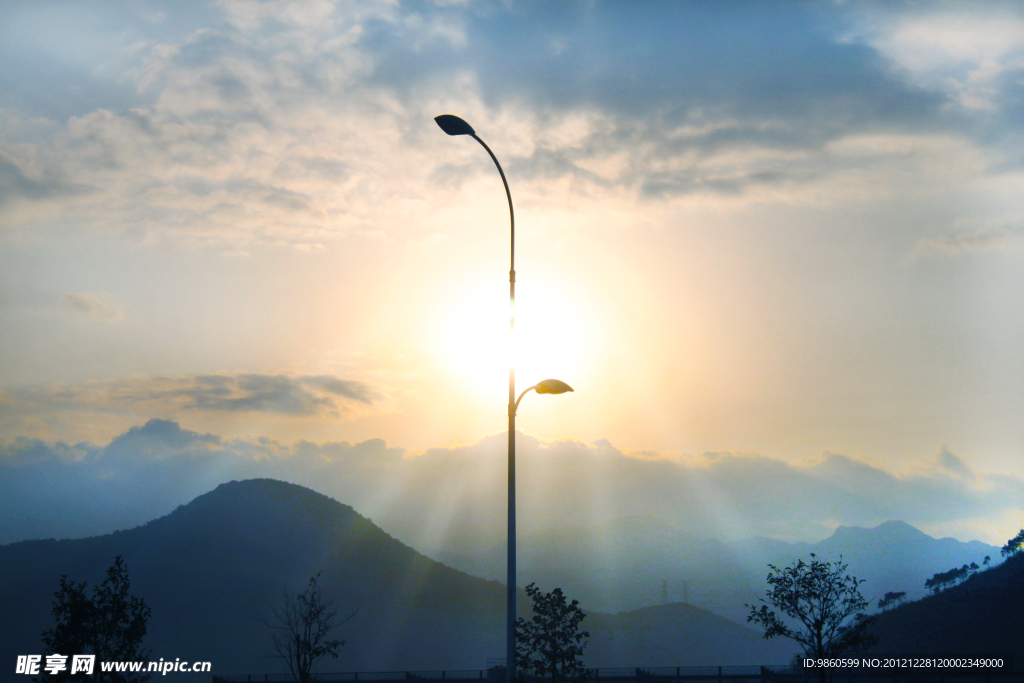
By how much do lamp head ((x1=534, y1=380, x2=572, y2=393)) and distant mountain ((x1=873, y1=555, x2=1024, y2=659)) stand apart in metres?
85.8

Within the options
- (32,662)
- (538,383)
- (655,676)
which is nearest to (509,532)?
(538,383)

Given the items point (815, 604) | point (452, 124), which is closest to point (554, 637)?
point (815, 604)

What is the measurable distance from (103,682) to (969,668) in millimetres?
68928

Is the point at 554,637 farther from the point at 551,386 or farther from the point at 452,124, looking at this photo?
the point at 452,124

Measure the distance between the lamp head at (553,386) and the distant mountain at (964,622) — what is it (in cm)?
8575

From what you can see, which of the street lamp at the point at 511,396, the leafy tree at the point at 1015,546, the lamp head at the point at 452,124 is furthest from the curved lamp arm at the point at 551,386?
the leafy tree at the point at 1015,546

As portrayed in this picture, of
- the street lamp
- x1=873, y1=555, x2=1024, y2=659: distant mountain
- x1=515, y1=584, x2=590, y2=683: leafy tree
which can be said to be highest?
the street lamp

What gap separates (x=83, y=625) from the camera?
41750 millimetres

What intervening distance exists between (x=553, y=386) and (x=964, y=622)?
11563 centimetres

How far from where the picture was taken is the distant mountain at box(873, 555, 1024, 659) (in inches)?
3856

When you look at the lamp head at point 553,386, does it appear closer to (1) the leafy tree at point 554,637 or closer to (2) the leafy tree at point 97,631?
(1) the leafy tree at point 554,637

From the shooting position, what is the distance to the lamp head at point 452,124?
55.9ft

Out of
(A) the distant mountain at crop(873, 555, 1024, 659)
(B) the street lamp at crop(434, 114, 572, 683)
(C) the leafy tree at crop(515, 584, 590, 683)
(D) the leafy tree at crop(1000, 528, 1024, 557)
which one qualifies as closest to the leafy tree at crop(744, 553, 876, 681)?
(C) the leafy tree at crop(515, 584, 590, 683)

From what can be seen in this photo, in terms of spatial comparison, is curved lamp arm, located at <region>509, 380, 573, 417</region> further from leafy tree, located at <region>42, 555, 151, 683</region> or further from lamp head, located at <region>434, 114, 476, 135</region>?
leafy tree, located at <region>42, 555, 151, 683</region>
